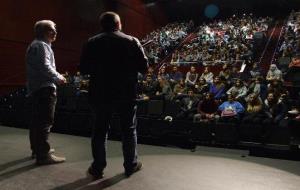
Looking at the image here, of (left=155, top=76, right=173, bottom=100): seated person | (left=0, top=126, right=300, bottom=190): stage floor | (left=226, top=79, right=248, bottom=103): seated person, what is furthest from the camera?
(left=155, top=76, right=173, bottom=100): seated person

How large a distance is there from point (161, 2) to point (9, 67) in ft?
29.5

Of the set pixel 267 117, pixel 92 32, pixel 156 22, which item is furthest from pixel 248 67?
pixel 156 22

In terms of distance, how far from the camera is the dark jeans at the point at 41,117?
277 centimetres

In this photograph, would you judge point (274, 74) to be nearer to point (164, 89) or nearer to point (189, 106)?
point (164, 89)

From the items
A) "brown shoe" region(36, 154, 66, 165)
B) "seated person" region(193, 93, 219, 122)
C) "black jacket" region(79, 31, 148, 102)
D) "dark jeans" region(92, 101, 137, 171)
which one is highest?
"black jacket" region(79, 31, 148, 102)

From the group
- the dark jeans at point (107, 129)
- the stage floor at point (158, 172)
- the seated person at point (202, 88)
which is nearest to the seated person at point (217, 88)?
the seated person at point (202, 88)

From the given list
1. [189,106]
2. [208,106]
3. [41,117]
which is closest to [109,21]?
[41,117]

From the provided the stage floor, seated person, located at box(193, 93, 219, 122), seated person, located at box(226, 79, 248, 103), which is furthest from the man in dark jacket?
seated person, located at box(226, 79, 248, 103)

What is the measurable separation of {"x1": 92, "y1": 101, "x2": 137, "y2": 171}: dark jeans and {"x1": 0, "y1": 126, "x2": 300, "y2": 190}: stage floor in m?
0.14

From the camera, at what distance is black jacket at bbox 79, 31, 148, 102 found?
2.36m

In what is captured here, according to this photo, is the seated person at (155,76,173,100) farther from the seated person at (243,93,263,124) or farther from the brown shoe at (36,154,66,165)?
the brown shoe at (36,154,66,165)

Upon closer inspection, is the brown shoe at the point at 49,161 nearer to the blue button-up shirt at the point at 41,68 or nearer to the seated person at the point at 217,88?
the blue button-up shirt at the point at 41,68

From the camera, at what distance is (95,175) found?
243cm

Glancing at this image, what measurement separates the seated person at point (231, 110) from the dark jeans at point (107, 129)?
2513 millimetres
